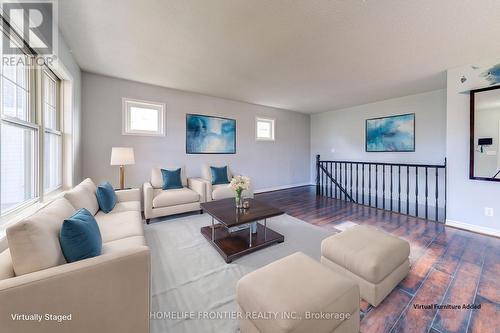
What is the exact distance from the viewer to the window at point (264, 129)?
5.82 meters

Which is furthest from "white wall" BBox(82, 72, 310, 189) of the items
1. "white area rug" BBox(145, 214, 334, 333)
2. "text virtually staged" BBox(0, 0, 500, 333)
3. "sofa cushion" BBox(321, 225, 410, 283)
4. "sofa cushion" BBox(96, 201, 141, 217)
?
"sofa cushion" BBox(321, 225, 410, 283)

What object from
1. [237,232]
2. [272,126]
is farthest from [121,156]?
[272,126]

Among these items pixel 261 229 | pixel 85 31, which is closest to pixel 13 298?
pixel 261 229

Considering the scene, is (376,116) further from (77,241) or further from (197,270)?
(77,241)

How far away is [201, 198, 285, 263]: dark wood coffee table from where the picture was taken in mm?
2225

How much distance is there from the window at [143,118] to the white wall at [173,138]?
0.10m

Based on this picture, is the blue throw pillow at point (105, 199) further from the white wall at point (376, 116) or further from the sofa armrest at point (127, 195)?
the white wall at point (376, 116)

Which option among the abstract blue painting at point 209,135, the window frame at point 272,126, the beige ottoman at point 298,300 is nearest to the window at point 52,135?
the abstract blue painting at point 209,135

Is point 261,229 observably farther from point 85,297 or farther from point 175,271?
point 85,297

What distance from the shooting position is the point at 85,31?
228 centimetres

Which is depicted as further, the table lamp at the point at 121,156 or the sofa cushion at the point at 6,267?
the table lamp at the point at 121,156

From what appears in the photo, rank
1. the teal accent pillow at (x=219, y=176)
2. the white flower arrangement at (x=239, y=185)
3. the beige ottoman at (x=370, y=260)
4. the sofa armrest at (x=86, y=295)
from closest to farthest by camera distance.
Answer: the sofa armrest at (x=86, y=295) < the beige ottoman at (x=370, y=260) < the white flower arrangement at (x=239, y=185) < the teal accent pillow at (x=219, y=176)

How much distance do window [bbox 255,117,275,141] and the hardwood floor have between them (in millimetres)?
3164

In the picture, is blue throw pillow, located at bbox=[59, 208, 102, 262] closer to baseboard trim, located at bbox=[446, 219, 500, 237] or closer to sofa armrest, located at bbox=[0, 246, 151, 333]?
sofa armrest, located at bbox=[0, 246, 151, 333]
